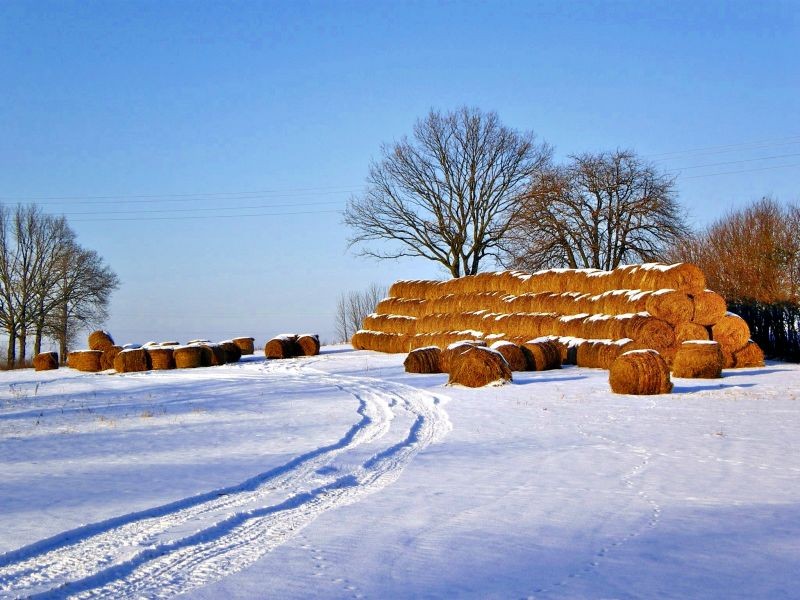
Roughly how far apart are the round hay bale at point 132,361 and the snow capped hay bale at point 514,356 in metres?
12.9

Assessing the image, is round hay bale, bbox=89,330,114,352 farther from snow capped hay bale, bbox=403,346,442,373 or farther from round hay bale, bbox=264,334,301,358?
snow capped hay bale, bbox=403,346,442,373

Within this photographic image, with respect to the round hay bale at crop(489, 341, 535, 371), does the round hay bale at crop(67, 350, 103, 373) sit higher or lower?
higher

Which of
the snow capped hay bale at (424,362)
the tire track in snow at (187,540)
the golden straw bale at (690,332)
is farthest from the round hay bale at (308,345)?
the tire track in snow at (187,540)

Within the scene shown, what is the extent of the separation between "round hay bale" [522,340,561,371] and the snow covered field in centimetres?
815

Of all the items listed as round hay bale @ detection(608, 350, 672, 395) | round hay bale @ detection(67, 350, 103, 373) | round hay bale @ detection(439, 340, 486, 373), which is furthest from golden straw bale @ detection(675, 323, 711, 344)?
round hay bale @ detection(67, 350, 103, 373)

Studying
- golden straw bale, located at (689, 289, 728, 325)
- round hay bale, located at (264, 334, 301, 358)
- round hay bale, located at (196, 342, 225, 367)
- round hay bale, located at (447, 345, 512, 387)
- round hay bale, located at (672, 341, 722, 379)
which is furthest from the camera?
round hay bale, located at (264, 334, 301, 358)

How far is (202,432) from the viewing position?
10.4 m

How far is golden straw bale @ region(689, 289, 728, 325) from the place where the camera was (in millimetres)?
20875

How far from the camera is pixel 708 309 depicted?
20.9m

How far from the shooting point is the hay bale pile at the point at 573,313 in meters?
20.8

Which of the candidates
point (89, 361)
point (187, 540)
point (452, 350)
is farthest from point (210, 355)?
point (187, 540)

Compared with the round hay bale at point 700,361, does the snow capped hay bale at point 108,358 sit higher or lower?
higher

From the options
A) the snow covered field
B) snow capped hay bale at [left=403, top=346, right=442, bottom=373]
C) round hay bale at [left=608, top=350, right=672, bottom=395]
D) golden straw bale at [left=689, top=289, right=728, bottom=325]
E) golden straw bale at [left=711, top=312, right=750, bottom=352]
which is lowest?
the snow covered field

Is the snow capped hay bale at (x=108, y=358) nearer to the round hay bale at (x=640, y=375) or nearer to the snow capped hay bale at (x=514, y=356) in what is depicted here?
the snow capped hay bale at (x=514, y=356)
